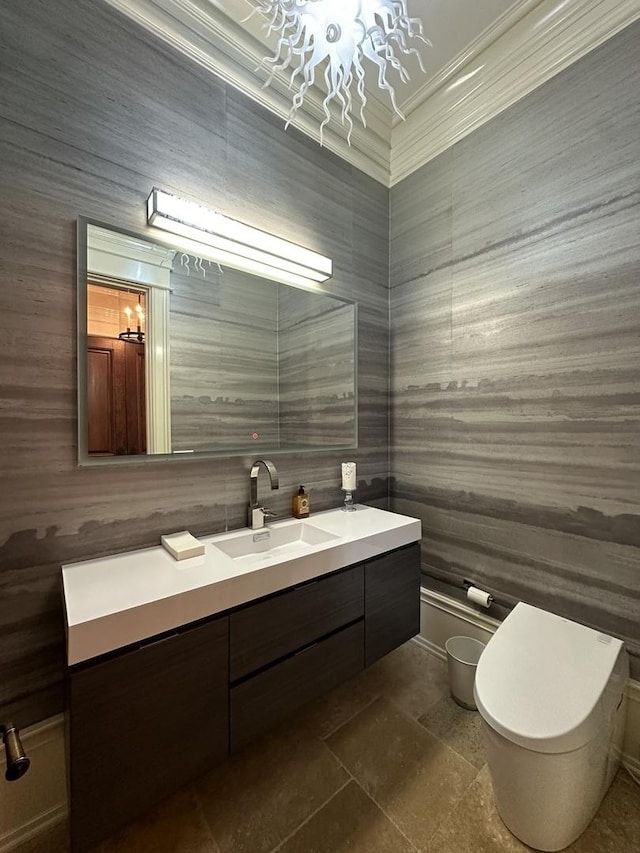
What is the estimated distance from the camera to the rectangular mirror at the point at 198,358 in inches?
44.7

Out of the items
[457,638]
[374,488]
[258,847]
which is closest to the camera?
[258,847]

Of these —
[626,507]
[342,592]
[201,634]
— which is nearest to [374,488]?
[342,592]

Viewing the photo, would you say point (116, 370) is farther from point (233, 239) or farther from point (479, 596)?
point (479, 596)

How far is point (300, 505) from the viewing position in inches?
62.6

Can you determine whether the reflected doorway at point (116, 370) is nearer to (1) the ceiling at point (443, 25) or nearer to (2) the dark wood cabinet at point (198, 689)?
(2) the dark wood cabinet at point (198, 689)

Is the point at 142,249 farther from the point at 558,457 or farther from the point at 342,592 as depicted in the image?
the point at 558,457

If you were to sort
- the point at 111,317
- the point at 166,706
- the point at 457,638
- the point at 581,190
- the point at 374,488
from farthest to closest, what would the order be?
the point at 374,488
the point at 457,638
the point at 581,190
the point at 111,317
the point at 166,706

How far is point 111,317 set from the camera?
45.6 inches

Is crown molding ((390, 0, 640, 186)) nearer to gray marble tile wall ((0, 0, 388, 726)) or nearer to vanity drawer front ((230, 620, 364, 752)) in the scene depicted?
gray marble tile wall ((0, 0, 388, 726))

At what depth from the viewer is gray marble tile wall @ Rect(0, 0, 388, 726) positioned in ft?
3.26

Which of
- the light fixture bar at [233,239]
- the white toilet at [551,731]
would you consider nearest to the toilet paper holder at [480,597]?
the white toilet at [551,731]

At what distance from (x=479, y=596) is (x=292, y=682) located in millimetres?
951

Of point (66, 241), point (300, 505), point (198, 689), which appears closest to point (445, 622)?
point (300, 505)

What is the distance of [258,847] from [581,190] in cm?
244
